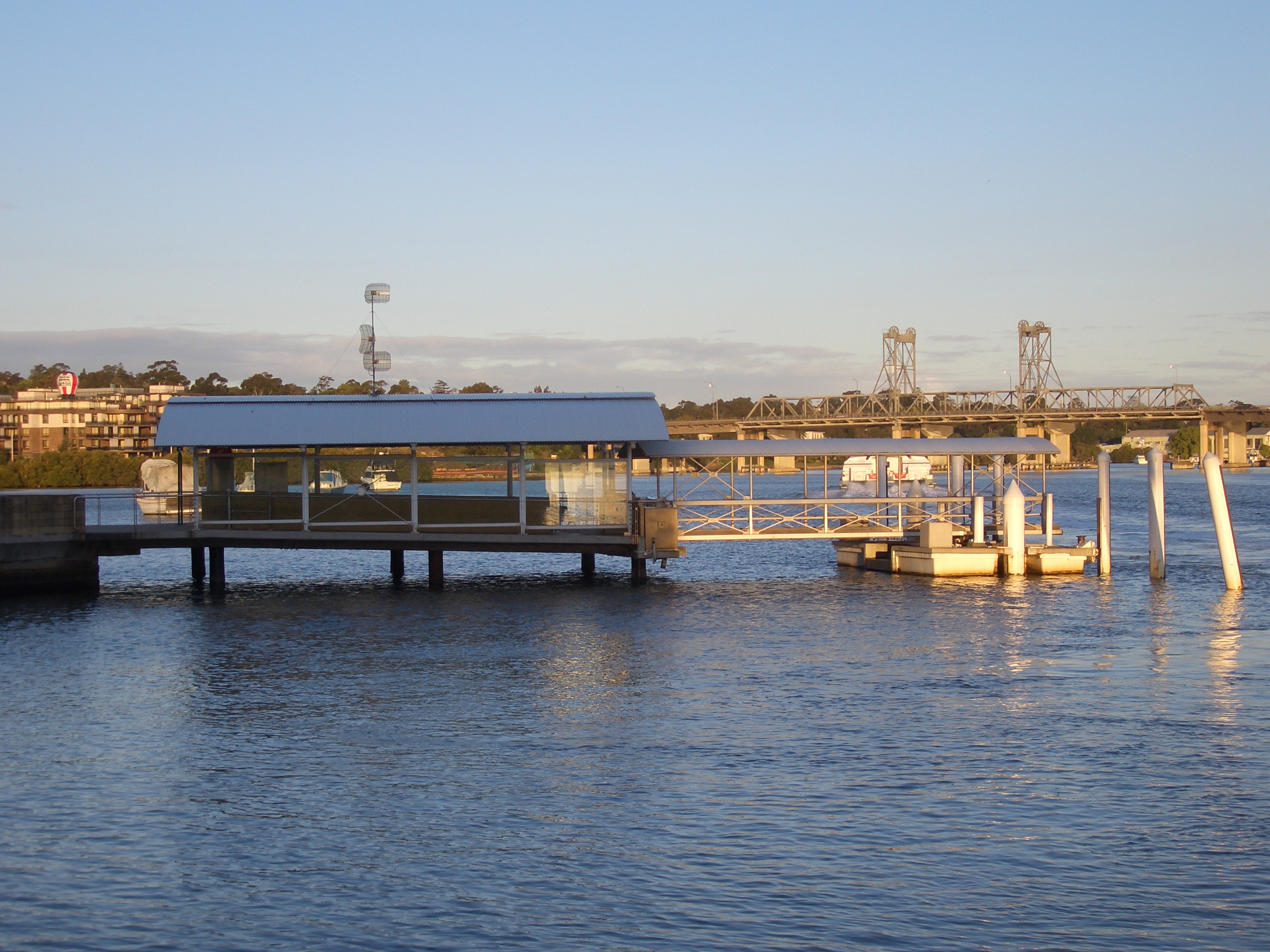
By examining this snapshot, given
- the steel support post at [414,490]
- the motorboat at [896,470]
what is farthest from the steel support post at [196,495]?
the motorboat at [896,470]

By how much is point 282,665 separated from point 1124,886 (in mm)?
19966

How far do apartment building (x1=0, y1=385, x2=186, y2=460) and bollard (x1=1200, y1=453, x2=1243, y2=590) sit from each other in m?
157

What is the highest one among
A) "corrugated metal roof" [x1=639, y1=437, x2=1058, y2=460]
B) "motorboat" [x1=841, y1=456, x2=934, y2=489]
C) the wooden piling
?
"corrugated metal roof" [x1=639, y1=437, x2=1058, y2=460]

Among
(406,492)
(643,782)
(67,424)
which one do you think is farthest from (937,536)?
(67,424)

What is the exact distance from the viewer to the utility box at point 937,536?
4488 cm

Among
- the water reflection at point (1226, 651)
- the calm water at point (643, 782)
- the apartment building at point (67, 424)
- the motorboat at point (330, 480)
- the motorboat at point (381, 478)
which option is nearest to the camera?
the calm water at point (643, 782)

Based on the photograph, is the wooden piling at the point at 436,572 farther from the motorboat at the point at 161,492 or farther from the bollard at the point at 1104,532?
the bollard at the point at 1104,532

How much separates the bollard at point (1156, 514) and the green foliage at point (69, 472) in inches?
3937

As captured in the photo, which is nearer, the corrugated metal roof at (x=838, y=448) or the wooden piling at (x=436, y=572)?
the corrugated metal roof at (x=838, y=448)

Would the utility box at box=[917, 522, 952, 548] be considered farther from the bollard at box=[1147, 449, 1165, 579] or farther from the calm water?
the calm water

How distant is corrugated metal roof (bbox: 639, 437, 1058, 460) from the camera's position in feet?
141

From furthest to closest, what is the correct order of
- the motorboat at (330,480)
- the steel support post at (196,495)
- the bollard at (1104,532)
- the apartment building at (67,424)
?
the apartment building at (67,424) < the bollard at (1104,532) < the motorboat at (330,480) < the steel support post at (196,495)

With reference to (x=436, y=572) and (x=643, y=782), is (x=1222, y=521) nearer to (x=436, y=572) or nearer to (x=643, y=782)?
(x=436, y=572)

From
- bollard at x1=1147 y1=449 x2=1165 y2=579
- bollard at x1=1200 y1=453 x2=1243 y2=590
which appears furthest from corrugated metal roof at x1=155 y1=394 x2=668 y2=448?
bollard at x1=1200 y1=453 x2=1243 y2=590
